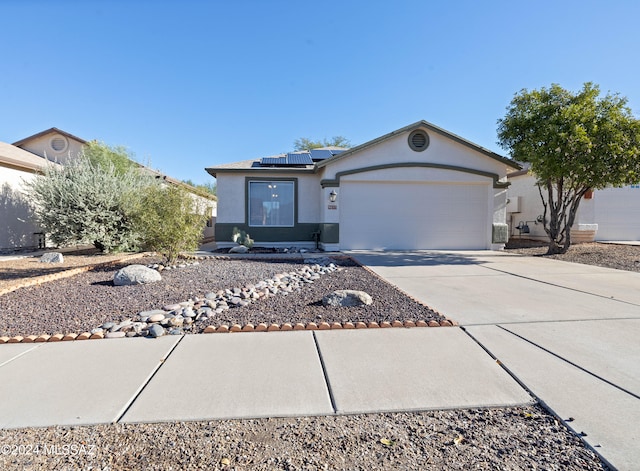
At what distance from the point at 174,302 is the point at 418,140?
10.7 m

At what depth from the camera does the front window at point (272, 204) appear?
43.5ft

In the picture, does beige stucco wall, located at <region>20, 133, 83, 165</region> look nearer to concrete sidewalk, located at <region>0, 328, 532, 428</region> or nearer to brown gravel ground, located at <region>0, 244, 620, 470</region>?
concrete sidewalk, located at <region>0, 328, 532, 428</region>

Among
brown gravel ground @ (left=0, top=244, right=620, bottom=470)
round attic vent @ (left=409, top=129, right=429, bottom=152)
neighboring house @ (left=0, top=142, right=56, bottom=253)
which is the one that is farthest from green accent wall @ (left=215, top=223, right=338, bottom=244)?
brown gravel ground @ (left=0, top=244, right=620, bottom=470)

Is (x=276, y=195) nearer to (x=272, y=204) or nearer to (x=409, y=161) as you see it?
(x=272, y=204)

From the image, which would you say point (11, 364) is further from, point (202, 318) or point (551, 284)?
point (551, 284)

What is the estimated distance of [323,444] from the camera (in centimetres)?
208

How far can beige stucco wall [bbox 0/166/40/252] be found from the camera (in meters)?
11.5

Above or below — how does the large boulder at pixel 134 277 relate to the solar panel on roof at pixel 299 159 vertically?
below

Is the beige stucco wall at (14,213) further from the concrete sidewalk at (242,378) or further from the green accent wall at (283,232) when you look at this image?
the concrete sidewalk at (242,378)

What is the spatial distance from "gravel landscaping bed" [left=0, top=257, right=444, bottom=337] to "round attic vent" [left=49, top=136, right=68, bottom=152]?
18.1 metres

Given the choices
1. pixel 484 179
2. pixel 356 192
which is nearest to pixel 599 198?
pixel 484 179

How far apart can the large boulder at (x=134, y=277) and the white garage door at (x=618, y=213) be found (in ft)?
60.9

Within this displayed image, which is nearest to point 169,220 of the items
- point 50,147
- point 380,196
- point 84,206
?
point 84,206

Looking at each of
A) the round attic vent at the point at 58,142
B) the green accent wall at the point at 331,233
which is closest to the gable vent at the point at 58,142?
the round attic vent at the point at 58,142
